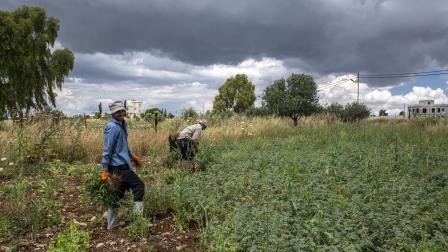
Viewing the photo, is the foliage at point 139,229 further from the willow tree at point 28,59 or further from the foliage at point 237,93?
the foliage at point 237,93

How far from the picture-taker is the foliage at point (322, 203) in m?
4.31

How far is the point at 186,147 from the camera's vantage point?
9773mm

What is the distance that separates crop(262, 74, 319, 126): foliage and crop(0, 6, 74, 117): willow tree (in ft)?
48.9

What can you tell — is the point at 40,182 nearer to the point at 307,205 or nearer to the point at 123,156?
the point at 123,156

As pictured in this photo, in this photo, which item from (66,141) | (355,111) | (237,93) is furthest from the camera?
(237,93)

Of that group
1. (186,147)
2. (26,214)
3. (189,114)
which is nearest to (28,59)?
A: (189,114)

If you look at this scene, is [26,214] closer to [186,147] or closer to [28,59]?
[186,147]

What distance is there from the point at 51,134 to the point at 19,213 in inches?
187

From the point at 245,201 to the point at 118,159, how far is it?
76.6 inches

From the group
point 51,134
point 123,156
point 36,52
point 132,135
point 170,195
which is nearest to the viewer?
point 123,156

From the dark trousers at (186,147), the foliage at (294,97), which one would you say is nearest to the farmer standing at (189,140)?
the dark trousers at (186,147)

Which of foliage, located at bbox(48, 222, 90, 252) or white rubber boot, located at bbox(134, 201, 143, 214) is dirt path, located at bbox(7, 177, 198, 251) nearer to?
white rubber boot, located at bbox(134, 201, 143, 214)

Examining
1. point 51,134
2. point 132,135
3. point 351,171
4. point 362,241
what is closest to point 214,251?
point 362,241

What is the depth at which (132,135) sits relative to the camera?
504 inches
